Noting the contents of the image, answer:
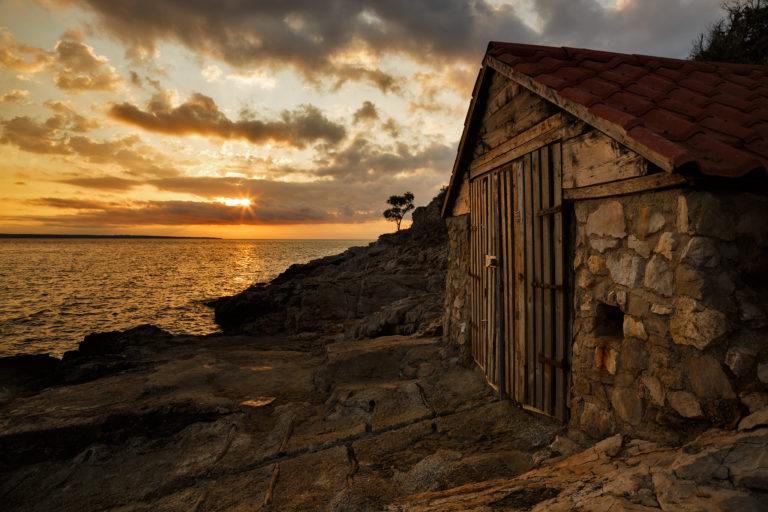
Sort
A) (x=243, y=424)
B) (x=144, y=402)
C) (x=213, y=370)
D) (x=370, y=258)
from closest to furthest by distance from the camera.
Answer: (x=243, y=424) < (x=144, y=402) < (x=213, y=370) < (x=370, y=258)

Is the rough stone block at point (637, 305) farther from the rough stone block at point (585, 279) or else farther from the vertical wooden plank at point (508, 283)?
the vertical wooden plank at point (508, 283)

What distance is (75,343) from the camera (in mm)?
17375

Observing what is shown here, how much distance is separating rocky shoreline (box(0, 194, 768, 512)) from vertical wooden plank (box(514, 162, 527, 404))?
417mm

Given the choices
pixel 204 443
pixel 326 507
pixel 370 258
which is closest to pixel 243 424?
pixel 204 443

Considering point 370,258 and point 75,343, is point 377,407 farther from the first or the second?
point 370,258

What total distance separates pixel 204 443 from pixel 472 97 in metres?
6.16

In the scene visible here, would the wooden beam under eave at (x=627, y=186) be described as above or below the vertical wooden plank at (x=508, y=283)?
above

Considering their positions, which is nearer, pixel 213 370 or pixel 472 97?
pixel 472 97

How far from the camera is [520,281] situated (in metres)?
4.33

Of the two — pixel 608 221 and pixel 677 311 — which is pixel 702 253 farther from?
pixel 608 221

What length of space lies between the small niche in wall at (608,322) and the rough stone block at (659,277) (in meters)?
0.60

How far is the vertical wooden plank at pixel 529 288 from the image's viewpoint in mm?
4078

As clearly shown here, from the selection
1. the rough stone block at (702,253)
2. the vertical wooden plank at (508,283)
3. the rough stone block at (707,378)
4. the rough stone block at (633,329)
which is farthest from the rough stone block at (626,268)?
the vertical wooden plank at (508,283)

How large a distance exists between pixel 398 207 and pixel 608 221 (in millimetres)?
56899
